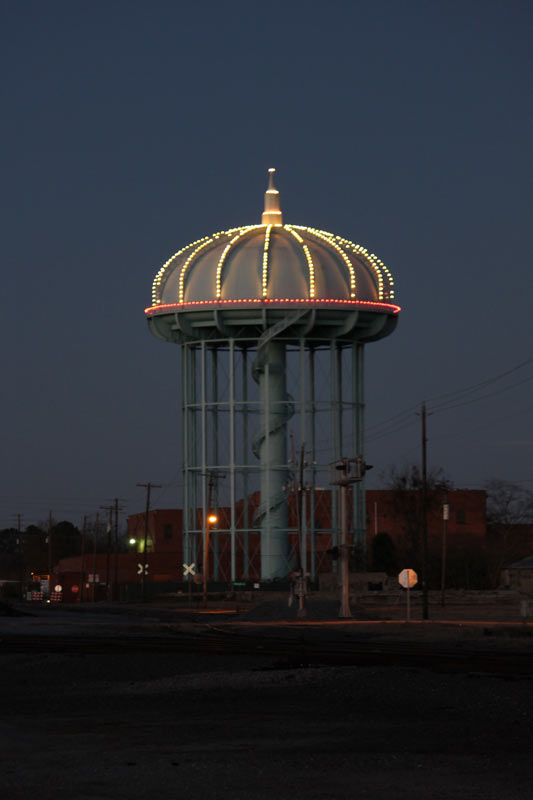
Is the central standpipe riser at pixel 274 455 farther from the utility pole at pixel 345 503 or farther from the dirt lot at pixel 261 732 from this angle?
the dirt lot at pixel 261 732

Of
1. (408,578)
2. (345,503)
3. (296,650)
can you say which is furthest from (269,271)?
(296,650)

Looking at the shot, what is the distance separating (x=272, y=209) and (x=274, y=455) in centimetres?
1574

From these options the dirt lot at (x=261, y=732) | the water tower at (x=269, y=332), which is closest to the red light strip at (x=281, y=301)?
the water tower at (x=269, y=332)

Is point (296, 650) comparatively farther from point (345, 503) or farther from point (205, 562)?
point (205, 562)

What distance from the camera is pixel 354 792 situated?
12.1m

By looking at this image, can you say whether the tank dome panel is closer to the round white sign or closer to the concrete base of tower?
the concrete base of tower

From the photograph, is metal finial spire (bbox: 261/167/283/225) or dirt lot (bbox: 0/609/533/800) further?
metal finial spire (bbox: 261/167/283/225)

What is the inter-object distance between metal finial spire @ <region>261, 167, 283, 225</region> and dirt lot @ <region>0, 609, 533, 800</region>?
62.7 m

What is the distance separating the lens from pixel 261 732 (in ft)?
52.8

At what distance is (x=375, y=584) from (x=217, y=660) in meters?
50.5

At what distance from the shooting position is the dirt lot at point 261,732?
12547mm

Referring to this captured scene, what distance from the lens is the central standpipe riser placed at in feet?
270

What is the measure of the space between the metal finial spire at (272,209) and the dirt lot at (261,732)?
62.7 meters

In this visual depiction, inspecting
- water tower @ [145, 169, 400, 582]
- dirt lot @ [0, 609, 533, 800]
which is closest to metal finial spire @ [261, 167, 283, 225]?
water tower @ [145, 169, 400, 582]
